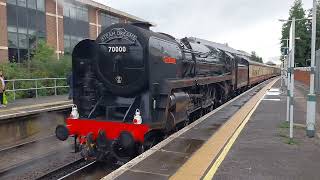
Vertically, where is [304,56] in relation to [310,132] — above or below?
above

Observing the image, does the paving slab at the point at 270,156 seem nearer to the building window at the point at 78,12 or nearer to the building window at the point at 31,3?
the building window at the point at 31,3

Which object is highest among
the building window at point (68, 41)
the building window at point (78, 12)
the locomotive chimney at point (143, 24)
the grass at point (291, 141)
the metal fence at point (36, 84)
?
the building window at point (78, 12)

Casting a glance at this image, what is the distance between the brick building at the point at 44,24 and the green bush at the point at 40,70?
166 centimetres

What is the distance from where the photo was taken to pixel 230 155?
7215 mm

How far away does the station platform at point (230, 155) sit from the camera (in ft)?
19.8

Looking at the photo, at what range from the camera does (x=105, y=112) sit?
876cm

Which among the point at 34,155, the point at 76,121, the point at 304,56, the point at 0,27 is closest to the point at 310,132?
the point at 76,121

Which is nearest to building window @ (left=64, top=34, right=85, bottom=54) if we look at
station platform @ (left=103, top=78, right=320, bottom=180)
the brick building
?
the brick building

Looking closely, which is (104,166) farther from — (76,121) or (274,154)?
(274,154)

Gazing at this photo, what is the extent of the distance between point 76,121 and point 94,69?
1.32 m

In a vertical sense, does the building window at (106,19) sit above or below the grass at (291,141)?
above

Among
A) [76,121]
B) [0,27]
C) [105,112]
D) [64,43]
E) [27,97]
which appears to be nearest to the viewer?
[76,121]

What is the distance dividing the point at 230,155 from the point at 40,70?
55.0 feet

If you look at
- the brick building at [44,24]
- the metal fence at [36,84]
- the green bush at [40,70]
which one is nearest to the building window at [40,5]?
the brick building at [44,24]
